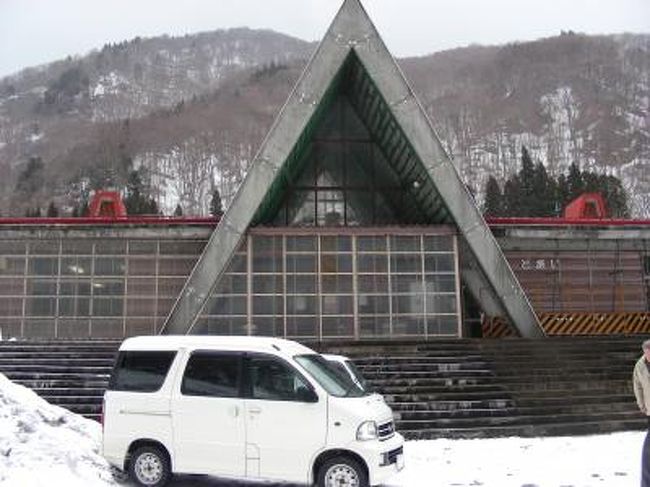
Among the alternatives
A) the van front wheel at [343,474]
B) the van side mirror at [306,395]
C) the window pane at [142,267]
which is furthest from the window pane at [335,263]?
the van front wheel at [343,474]

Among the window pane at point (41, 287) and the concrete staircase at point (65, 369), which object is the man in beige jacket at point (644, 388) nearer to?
the concrete staircase at point (65, 369)

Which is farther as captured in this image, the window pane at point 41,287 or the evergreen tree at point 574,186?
the evergreen tree at point 574,186

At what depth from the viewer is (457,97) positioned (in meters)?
104

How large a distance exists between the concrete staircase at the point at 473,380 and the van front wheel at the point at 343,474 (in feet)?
19.6

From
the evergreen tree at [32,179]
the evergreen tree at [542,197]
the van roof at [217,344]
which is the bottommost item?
the van roof at [217,344]

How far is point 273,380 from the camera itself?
29.6 ft

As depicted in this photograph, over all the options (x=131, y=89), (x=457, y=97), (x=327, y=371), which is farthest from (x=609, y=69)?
(x=327, y=371)

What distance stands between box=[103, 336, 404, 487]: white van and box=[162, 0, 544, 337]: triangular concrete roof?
43.5 feet

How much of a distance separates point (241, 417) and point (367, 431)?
1.51 m

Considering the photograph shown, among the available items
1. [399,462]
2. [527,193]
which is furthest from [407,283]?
[527,193]

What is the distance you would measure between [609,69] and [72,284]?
367ft

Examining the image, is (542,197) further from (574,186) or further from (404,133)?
(404,133)

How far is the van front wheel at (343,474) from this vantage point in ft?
27.9

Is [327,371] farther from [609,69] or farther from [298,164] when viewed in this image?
[609,69]
